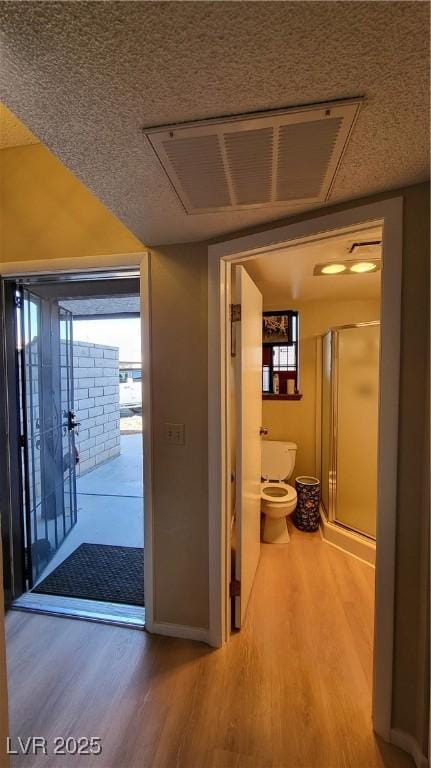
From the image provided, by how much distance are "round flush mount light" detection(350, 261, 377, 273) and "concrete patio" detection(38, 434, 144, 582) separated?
8.89 feet

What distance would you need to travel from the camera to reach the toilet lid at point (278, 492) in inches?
99.9

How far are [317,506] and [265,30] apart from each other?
2.96 m

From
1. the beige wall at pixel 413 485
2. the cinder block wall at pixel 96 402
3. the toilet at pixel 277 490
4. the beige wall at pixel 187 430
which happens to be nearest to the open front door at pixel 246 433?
the beige wall at pixel 187 430

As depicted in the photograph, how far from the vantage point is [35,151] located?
5.83 ft

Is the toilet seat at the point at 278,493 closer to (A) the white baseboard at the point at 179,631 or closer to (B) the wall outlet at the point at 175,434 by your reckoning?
(A) the white baseboard at the point at 179,631

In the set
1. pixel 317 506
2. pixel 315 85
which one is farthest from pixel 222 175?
pixel 317 506

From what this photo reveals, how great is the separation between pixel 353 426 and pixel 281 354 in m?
0.99

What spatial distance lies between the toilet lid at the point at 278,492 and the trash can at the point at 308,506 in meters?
0.15

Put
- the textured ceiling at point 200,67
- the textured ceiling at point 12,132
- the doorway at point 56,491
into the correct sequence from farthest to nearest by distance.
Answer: the doorway at point 56,491, the textured ceiling at point 12,132, the textured ceiling at point 200,67

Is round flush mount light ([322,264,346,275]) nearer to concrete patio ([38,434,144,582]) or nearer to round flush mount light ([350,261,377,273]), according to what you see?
round flush mount light ([350,261,377,273])

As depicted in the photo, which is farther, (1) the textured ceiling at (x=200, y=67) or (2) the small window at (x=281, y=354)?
(2) the small window at (x=281, y=354)

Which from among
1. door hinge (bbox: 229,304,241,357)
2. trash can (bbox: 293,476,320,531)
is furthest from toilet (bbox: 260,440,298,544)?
door hinge (bbox: 229,304,241,357)

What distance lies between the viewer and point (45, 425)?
230 centimetres

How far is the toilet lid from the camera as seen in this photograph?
2537 millimetres
